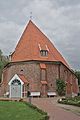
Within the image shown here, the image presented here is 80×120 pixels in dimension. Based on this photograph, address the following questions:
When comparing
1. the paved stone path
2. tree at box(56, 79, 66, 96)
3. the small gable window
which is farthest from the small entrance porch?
the paved stone path

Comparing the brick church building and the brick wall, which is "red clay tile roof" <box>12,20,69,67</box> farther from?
the brick wall

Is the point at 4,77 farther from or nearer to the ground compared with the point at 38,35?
nearer to the ground

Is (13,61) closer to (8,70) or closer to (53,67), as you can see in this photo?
(8,70)

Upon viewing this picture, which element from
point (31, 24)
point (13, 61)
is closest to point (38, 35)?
point (31, 24)

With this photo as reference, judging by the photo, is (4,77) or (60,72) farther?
(4,77)

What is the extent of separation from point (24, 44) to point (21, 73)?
274 inches

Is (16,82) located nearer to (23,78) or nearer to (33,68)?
(23,78)

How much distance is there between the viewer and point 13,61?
61.8m

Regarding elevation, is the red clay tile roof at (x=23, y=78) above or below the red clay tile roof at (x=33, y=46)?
below

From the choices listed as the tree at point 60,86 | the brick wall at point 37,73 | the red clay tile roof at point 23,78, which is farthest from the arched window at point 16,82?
the tree at point 60,86

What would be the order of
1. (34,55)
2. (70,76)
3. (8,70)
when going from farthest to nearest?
1. (70,76)
2. (8,70)
3. (34,55)

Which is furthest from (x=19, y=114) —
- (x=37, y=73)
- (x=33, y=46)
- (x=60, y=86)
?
(x=33, y=46)

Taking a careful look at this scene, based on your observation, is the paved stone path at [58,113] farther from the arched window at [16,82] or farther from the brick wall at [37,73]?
the arched window at [16,82]

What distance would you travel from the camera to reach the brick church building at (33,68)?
192 ft
